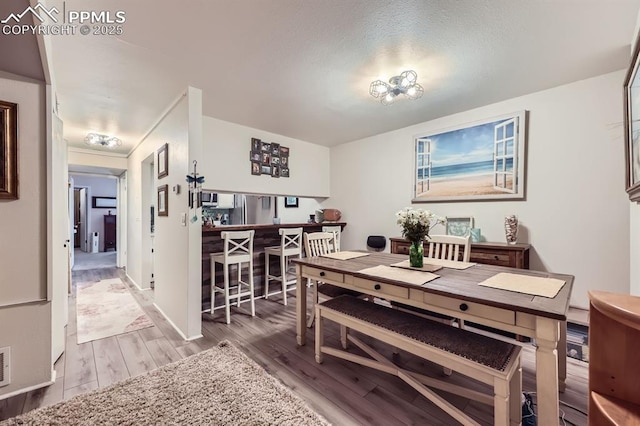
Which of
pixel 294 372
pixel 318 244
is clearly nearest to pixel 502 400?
pixel 294 372

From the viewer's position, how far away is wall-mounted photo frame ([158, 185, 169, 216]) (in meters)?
2.99

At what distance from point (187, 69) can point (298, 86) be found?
0.99 m

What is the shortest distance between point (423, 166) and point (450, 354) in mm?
2805

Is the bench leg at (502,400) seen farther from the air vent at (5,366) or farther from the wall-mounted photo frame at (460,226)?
the air vent at (5,366)

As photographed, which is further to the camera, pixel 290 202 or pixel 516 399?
pixel 290 202

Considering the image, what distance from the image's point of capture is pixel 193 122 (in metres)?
2.51

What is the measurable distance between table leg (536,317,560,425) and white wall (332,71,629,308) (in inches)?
79.4

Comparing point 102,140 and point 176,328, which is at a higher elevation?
point 102,140

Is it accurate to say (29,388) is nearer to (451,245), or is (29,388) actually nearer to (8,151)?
(8,151)

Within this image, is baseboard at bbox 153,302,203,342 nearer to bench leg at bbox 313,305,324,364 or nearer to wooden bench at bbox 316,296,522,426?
bench leg at bbox 313,305,324,364

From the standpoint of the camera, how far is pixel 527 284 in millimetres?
1456

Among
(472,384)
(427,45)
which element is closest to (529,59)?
(427,45)

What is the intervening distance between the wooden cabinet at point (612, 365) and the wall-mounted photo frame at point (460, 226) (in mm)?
2460

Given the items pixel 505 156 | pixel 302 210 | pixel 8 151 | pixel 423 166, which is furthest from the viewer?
pixel 302 210
